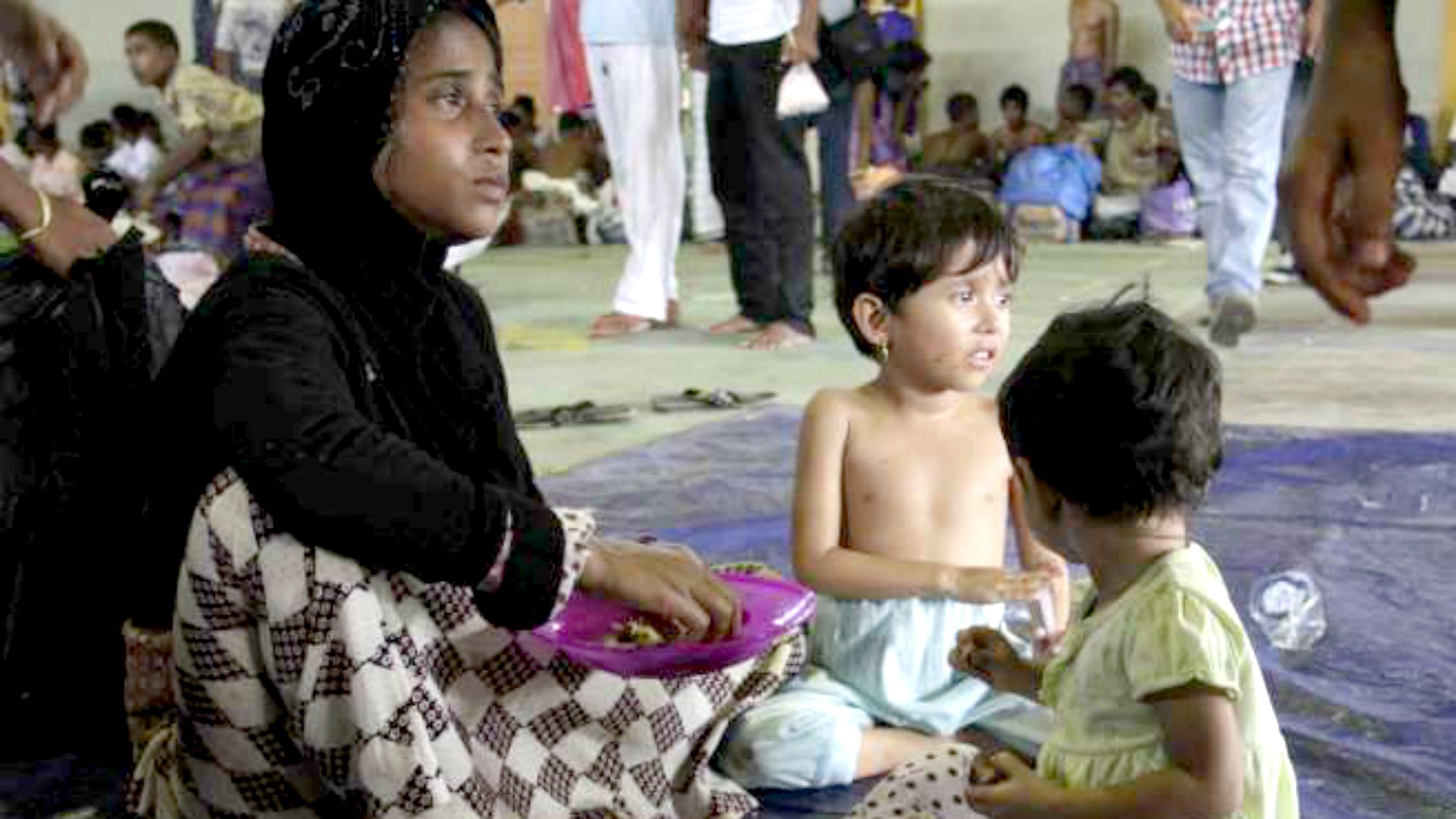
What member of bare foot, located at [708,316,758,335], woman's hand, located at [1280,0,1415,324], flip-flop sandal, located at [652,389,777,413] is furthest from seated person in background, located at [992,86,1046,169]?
woman's hand, located at [1280,0,1415,324]

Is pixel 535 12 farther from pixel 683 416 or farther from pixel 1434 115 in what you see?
pixel 683 416

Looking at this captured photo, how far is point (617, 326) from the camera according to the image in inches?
239

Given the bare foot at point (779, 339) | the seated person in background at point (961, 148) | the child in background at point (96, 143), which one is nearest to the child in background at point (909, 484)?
the bare foot at point (779, 339)

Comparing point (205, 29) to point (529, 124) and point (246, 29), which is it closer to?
point (246, 29)

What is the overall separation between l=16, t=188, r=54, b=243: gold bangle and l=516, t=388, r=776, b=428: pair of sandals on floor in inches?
84.0

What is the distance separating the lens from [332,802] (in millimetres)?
1782

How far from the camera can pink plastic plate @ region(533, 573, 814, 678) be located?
1.72 m

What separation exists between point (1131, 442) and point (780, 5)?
4.05 metres

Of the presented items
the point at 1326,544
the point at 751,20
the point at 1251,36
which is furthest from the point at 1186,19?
the point at 1326,544

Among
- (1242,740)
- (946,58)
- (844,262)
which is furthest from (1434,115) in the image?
(1242,740)

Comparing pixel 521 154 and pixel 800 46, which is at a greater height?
pixel 800 46

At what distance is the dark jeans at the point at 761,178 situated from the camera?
537 centimetres

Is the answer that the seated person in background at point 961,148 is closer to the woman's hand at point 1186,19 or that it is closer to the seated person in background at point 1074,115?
the seated person in background at point 1074,115

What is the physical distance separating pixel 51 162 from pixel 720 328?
6.79m
